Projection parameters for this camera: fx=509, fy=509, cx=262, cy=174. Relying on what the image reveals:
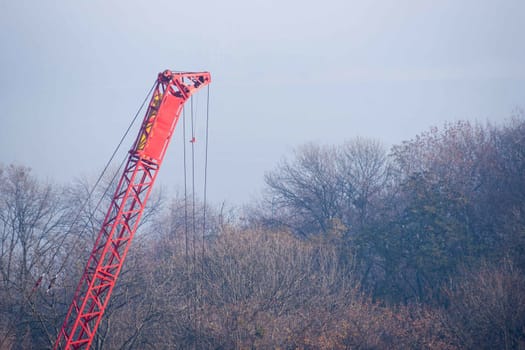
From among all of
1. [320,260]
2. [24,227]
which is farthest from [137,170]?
[24,227]

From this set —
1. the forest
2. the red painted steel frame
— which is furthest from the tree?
the red painted steel frame

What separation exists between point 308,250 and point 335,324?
21.4ft

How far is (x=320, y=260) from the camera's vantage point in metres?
22.2

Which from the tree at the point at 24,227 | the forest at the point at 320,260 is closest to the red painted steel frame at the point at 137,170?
the forest at the point at 320,260

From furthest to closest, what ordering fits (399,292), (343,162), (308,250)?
1. (343,162)
2. (399,292)
3. (308,250)

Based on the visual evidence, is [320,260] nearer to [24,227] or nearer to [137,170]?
[137,170]

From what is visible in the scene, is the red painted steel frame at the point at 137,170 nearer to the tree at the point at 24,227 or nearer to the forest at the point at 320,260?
the forest at the point at 320,260

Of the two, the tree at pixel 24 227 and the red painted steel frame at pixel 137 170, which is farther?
the tree at pixel 24 227

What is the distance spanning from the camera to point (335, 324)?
52.6 feet

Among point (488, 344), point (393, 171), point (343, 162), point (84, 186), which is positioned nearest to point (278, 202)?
point (343, 162)

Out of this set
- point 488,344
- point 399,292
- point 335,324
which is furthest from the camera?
point 399,292

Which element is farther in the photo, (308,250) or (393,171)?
(393,171)

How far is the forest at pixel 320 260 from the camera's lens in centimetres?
1513

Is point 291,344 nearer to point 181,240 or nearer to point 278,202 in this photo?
point 181,240
